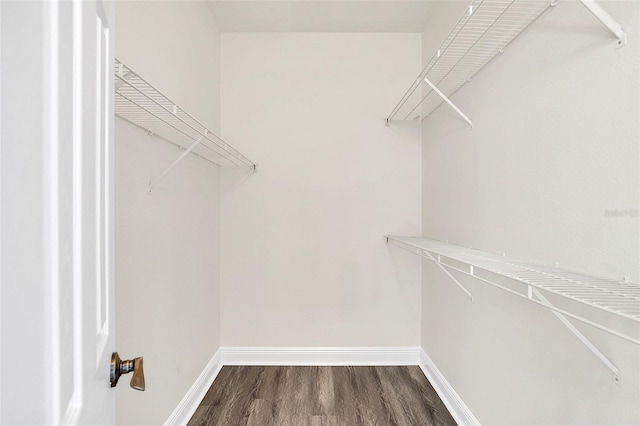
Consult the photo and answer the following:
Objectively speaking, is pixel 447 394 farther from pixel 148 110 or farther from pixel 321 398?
pixel 148 110

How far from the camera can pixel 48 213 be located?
34 centimetres

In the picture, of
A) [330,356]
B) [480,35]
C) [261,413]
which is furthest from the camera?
[330,356]

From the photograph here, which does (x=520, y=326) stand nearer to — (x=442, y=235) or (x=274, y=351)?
(x=442, y=235)

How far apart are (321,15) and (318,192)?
3.94ft

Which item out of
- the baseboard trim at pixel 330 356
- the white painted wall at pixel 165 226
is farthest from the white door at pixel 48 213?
the baseboard trim at pixel 330 356

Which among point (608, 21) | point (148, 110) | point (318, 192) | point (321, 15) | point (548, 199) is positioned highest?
point (321, 15)

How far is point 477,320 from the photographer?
155 cm

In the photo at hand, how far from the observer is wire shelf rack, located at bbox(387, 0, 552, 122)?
110cm

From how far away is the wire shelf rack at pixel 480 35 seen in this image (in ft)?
3.61

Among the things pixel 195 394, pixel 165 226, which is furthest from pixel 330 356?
pixel 165 226

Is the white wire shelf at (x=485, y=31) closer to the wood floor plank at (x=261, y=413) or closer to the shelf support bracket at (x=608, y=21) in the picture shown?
the shelf support bracket at (x=608, y=21)

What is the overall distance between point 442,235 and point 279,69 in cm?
165

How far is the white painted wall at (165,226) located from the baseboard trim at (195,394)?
0.06 m

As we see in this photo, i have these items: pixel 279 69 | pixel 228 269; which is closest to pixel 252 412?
pixel 228 269
